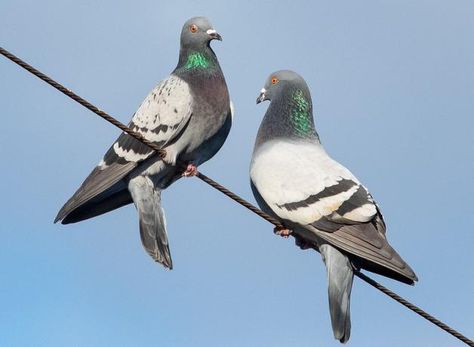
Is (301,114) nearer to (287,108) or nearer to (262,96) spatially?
(287,108)

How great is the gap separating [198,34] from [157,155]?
5.49 ft

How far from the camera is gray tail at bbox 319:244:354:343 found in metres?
8.53

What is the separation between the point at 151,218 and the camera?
959cm

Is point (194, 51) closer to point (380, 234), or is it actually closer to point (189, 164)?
point (189, 164)

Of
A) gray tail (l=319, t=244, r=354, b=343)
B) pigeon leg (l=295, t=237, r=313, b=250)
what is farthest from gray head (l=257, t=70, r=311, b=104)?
gray tail (l=319, t=244, r=354, b=343)

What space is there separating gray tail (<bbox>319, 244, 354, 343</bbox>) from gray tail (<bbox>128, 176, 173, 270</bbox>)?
147 centimetres

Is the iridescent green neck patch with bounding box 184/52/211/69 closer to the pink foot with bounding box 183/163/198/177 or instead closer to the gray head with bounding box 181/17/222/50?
the gray head with bounding box 181/17/222/50

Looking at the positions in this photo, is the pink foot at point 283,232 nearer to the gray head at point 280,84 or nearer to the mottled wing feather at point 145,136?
the mottled wing feather at point 145,136

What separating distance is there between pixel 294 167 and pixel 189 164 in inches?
41.9

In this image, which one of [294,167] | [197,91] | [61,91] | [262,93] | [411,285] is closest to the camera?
[61,91]

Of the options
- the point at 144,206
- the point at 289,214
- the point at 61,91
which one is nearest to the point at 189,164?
the point at 144,206

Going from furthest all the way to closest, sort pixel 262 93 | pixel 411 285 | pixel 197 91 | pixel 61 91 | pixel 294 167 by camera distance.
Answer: pixel 262 93, pixel 197 91, pixel 294 167, pixel 411 285, pixel 61 91

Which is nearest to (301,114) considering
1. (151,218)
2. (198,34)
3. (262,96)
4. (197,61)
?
(262,96)

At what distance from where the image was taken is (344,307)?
8617mm
